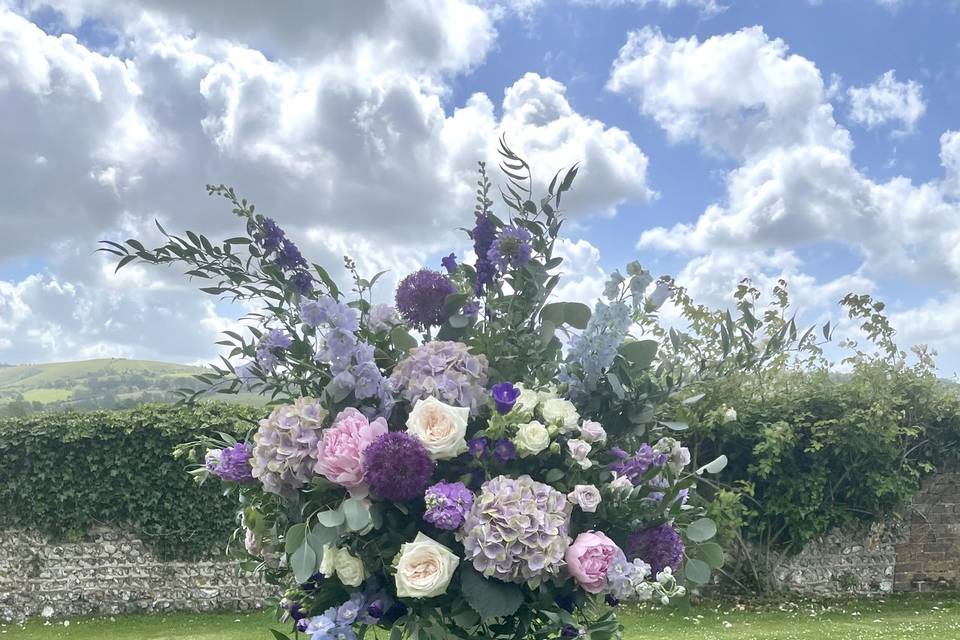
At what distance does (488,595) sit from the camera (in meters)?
1.86

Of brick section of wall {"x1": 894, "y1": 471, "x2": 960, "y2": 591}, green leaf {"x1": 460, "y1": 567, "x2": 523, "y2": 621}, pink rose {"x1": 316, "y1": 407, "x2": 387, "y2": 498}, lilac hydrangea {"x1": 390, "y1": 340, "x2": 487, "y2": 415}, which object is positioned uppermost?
lilac hydrangea {"x1": 390, "y1": 340, "x2": 487, "y2": 415}

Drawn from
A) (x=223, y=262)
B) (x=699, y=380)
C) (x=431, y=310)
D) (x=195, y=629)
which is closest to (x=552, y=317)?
(x=431, y=310)

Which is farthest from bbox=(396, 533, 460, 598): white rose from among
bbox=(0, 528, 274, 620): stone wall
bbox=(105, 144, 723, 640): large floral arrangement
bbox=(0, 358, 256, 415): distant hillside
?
bbox=(0, 358, 256, 415): distant hillside

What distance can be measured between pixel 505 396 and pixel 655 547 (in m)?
0.59

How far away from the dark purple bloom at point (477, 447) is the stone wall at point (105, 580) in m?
8.42

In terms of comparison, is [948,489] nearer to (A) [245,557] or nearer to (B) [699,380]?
(B) [699,380]

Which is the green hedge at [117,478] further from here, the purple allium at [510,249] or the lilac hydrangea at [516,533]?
the lilac hydrangea at [516,533]

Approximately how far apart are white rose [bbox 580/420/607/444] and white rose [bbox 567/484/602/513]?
5.5 inches

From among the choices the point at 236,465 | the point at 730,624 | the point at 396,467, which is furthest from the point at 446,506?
the point at 730,624

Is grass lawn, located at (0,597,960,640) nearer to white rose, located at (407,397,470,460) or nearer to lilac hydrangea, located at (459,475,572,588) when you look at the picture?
lilac hydrangea, located at (459,475,572,588)

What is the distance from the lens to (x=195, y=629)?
852cm

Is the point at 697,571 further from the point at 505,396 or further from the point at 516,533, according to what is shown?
the point at 505,396

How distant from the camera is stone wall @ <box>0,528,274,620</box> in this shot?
31.2ft

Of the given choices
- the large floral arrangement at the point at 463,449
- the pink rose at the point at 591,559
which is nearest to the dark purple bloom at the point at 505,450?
the large floral arrangement at the point at 463,449
